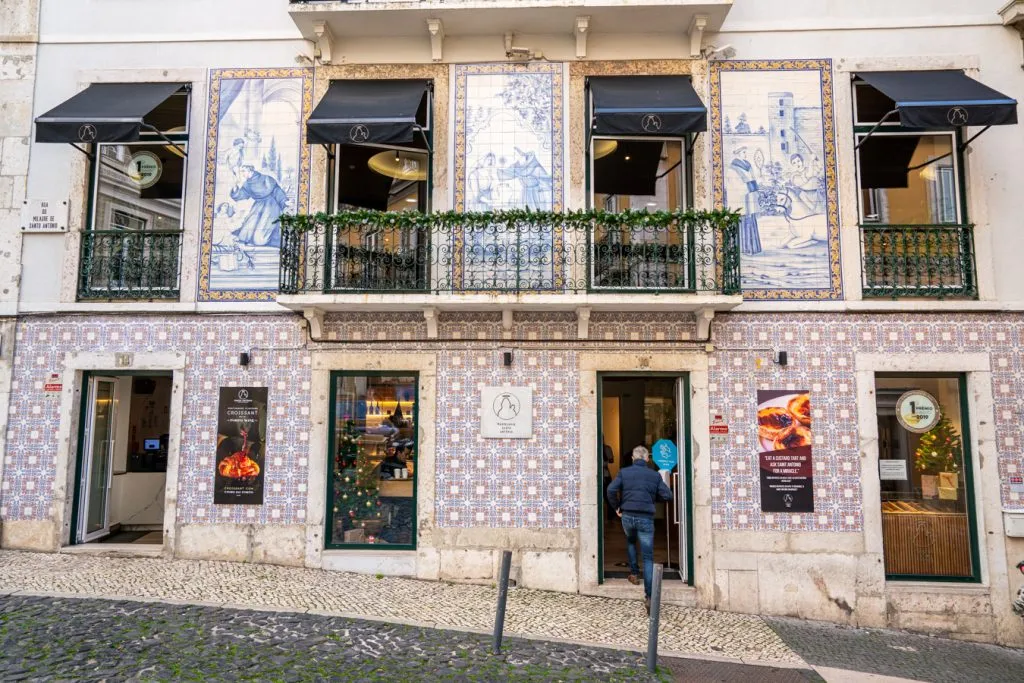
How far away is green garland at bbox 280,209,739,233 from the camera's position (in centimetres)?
738

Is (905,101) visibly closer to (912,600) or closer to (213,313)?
(912,600)

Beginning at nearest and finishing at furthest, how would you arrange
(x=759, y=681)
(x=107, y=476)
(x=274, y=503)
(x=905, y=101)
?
1. (x=759, y=681)
2. (x=905, y=101)
3. (x=274, y=503)
4. (x=107, y=476)

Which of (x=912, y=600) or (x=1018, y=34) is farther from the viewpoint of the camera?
(x=1018, y=34)

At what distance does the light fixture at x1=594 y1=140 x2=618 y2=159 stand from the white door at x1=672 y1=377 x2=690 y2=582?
125 inches

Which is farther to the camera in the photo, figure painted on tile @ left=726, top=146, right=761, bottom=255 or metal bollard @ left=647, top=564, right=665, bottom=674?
figure painted on tile @ left=726, top=146, right=761, bottom=255

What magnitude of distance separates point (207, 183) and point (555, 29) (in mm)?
5082

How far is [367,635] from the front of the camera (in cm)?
570

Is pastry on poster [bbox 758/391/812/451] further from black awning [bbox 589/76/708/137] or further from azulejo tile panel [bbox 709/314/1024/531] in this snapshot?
black awning [bbox 589/76/708/137]

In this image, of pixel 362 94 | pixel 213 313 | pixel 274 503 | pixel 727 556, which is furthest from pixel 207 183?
pixel 727 556

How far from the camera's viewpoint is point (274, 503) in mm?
7730

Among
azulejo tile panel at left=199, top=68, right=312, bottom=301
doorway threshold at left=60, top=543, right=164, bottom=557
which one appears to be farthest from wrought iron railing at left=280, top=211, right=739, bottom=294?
doorway threshold at left=60, top=543, right=164, bottom=557

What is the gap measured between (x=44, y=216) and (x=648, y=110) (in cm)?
798

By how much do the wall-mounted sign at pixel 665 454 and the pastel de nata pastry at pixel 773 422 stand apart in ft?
3.55

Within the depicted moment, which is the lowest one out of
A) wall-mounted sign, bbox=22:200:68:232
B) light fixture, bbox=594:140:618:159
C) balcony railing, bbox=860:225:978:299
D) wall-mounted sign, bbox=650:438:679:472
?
wall-mounted sign, bbox=650:438:679:472
